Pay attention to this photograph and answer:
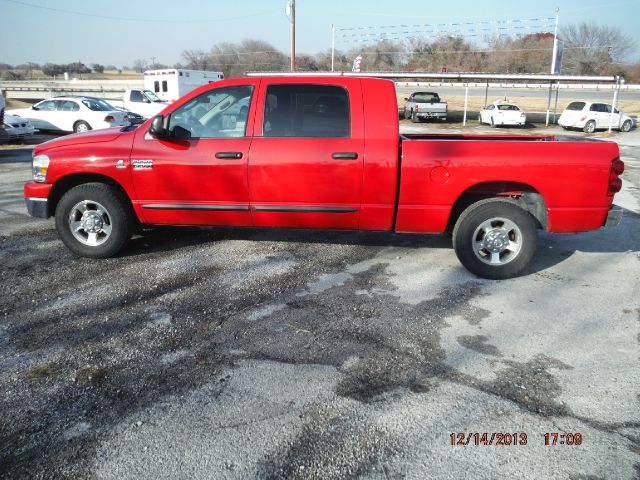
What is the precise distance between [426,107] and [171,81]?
564 inches

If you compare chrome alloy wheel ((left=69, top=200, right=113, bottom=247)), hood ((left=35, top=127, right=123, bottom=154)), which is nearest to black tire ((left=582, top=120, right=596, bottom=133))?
hood ((left=35, top=127, right=123, bottom=154))

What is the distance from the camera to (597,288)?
190 inches

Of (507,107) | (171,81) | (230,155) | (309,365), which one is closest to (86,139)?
(230,155)

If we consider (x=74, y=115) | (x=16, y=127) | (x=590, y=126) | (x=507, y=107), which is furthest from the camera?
(x=507, y=107)

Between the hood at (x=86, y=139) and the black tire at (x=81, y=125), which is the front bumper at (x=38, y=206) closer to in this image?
the hood at (x=86, y=139)

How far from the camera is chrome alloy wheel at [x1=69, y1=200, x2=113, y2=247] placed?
204 inches

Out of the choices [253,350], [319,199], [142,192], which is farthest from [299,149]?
[253,350]

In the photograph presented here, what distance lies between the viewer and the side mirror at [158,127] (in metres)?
4.79

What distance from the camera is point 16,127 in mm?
16094

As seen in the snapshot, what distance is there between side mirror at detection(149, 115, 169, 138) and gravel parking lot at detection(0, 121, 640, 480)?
133 cm

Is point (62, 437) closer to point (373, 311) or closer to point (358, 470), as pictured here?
point (358, 470)

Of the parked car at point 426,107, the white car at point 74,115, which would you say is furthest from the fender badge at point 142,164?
the parked car at point 426,107

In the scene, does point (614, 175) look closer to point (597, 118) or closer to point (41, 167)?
point (41, 167)

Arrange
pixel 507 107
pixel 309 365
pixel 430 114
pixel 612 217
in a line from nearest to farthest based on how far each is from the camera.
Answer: pixel 309 365
pixel 612 217
pixel 507 107
pixel 430 114
